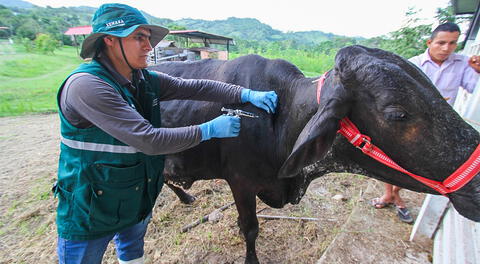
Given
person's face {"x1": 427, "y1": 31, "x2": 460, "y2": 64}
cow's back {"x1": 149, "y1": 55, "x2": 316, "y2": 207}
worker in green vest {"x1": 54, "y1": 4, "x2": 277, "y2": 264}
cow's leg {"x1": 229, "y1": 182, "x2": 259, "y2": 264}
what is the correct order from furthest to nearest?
person's face {"x1": 427, "y1": 31, "x2": 460, "y2": 64}, cow's leg {"x1": 229, "y1": 182, "x2": 259, "y2": 264}, cow's back {"x1": 149, "y1": 55, "x2": 316, "y2": 207}, worker in green vest {"x1": 54, "y1": 4, "x2": 277, "y2": 264}

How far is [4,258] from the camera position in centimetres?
294

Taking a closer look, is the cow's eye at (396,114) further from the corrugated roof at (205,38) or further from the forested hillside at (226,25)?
the forested hillside at (226,25)

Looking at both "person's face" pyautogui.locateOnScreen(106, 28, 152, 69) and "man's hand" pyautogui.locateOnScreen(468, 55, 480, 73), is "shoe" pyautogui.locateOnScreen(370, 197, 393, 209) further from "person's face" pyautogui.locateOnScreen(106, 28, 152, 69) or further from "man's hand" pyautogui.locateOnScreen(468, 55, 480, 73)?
"person's face" pyautogui.locateOnScreen(106, 28, 152, 69)

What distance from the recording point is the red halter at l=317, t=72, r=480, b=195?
1350 mm

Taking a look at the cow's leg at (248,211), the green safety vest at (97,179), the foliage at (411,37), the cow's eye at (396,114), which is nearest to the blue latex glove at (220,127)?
the green safety vest at (97,179)

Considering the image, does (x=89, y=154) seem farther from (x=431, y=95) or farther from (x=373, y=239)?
(x=373, y=239)

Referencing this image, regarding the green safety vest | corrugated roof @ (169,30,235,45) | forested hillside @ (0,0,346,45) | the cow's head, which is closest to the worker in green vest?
→ the green safety vest

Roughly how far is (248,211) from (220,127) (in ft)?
3.92

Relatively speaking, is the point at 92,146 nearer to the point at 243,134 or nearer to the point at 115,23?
the point at 115,23

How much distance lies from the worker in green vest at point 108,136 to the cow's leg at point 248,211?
32.5 inches

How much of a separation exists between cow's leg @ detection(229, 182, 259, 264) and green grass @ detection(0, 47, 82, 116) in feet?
33.9

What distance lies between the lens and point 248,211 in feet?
8.75

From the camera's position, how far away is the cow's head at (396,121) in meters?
1.38

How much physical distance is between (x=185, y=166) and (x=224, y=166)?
20.4 inches
